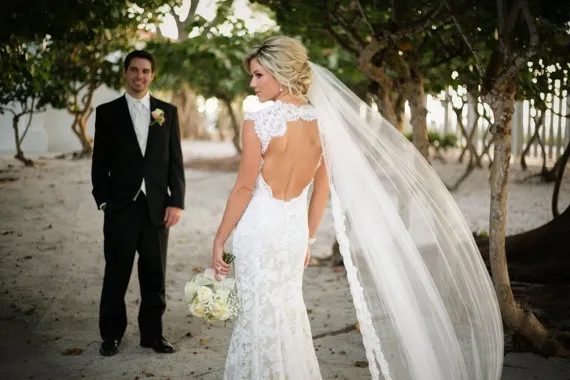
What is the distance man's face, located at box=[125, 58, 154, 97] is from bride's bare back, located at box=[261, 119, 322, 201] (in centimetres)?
142

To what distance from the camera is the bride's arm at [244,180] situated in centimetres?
291

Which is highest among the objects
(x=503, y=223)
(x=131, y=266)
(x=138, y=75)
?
(x=138, y=75)

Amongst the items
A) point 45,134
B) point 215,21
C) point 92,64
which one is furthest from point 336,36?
point 92,64

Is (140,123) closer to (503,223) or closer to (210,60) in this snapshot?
(503,223)

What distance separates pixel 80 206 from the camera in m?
8.51

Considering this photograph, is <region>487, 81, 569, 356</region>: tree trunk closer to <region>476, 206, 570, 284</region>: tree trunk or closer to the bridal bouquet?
<region>476, 206, 570, 284</region>: tree trunk

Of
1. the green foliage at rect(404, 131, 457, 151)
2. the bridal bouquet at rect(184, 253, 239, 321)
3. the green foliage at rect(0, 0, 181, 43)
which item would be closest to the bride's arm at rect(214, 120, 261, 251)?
the bridal bouquet at rect(184, 253, 239, 321)

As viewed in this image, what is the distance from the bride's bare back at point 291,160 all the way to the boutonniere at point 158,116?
4.28 ft

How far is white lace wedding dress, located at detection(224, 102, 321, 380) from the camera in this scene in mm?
3043

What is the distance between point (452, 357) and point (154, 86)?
62.0ft

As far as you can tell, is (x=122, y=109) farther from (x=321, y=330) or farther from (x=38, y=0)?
(x=321, y=330)

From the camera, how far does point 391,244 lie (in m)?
3.17

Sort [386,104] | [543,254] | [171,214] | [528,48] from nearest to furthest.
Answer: [528,48]
[171,214]
[543,254]
[386,104]

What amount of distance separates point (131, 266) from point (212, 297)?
129 cm
